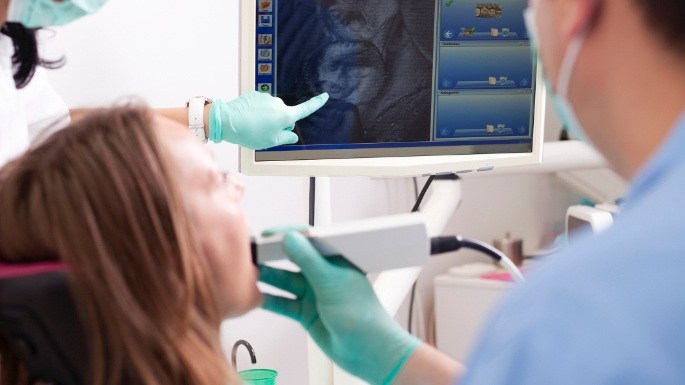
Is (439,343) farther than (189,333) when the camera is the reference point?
Yes

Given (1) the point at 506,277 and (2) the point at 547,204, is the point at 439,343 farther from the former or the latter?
(2) the point at 547,204

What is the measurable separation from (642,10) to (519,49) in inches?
45.3

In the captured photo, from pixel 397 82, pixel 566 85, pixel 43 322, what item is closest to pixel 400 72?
pixel 397 82

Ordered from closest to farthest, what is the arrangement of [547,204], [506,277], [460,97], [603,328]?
1. [603,328]
2. [460,97]
3. [506,277]
4. [547,204]

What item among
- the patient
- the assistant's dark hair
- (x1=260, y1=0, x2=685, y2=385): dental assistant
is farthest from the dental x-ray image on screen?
the assistant's dark hair

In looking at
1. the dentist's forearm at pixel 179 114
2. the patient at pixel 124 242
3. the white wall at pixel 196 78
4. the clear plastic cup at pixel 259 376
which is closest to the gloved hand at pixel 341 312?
the patient at pixel 124 242

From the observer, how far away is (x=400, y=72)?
6.09ft

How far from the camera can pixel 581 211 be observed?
6.90ft

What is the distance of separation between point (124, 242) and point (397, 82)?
3.16 feet

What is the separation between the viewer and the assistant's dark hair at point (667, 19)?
0.76 m

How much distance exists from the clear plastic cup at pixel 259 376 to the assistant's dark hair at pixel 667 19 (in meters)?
1.30

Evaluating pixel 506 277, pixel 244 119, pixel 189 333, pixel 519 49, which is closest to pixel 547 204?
pixel 506 277

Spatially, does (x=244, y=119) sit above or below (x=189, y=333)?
above

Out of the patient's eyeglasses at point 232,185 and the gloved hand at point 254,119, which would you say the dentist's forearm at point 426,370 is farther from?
the gloved hand at point 254,119
